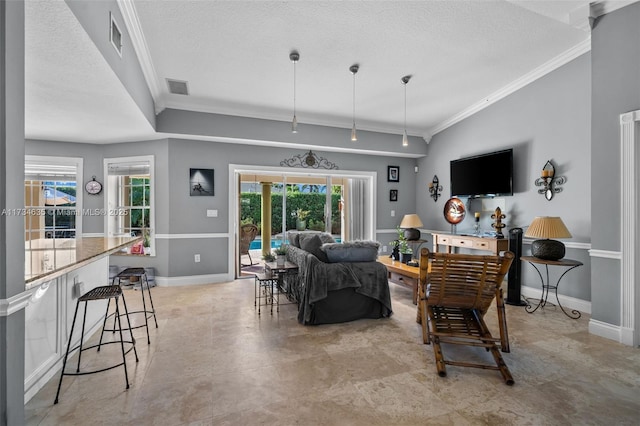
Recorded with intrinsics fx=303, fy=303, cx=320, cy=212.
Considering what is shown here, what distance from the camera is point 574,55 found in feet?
12.5

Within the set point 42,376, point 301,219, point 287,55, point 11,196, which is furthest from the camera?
point 301,219

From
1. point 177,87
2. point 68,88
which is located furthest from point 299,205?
point 68,88

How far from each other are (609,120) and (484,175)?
6.63 feet

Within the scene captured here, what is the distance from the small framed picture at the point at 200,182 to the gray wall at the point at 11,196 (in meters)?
3.74

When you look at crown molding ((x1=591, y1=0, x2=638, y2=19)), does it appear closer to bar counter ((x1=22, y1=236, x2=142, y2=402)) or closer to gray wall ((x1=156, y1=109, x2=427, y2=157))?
gray wall ((x1=156, y1=109, x2=427, y2=157))

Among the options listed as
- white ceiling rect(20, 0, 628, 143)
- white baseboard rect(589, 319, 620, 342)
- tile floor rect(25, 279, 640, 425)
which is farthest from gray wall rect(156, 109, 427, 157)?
white baseboard rect(589, 319, 620, 342)

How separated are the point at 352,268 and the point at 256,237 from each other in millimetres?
3111

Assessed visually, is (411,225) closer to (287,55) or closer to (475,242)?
(475,242)

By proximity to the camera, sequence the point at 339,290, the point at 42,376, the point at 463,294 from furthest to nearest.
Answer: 1. the point at 339,290
2. the point at 463,294
3. the point at 42,376

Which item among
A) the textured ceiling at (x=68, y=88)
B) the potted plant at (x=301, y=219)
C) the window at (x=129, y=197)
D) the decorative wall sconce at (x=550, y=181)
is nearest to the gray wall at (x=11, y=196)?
the textured ceiling at (x=68, y=88)

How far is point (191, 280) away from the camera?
5074mm

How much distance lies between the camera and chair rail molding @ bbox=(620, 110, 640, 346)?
2785 mm

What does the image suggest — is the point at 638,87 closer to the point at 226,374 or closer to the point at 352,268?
the point at 352,268

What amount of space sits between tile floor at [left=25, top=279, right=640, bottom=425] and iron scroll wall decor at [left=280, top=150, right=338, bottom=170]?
3341 millimetres
